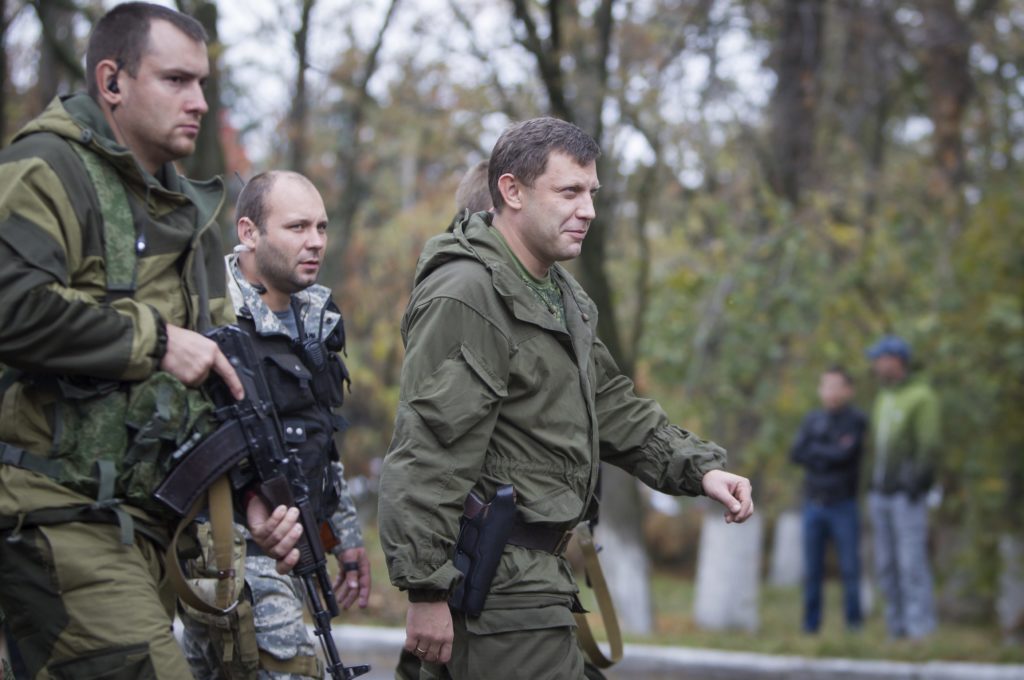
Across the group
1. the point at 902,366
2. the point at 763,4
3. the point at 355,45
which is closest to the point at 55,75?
the point at 355,45

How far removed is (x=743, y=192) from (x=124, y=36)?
12.5m

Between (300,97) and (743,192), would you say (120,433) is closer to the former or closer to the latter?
(300,97)

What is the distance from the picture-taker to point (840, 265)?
40.6ft

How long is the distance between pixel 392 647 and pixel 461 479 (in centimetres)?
572

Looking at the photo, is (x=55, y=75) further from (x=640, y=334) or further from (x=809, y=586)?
(x=809, y=586)

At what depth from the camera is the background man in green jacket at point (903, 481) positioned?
1038cm

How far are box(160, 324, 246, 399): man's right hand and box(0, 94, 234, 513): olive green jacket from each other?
0.04 metres

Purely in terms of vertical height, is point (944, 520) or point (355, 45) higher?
point (355, 45)

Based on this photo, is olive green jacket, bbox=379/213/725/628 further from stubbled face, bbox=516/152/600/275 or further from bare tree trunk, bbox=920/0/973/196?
bare tree trunk, bbox=920/0/973/196

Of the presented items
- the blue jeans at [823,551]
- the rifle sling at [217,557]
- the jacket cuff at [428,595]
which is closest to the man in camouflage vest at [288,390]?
the rifle sling at [217,557]

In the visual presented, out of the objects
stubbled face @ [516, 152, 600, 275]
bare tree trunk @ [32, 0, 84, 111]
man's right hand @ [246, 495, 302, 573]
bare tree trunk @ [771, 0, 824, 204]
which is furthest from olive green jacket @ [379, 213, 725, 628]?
bare tree trunk @ [771, 0, 824, 204]

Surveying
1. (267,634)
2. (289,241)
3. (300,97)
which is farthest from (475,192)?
(300,97)

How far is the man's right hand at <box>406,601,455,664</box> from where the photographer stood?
3.42 metres

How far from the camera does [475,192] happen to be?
15.8 feet
